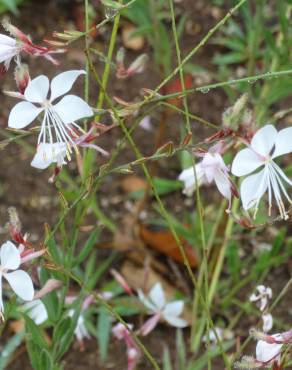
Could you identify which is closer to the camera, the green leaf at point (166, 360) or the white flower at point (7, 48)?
the white flower at point (7, 48)

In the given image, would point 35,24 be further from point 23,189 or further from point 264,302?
point 264,302

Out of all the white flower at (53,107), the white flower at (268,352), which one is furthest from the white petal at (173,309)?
the white flower at (53,107)

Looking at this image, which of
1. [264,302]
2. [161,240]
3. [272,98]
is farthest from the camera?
[161,240]

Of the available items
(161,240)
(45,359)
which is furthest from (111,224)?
(45,359)

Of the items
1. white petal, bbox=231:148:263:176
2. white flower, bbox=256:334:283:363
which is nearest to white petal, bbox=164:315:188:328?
white flower, bbox=256:334:283:363

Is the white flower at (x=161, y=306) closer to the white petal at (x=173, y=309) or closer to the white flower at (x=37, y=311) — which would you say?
the white petal at (x=173, y=309)

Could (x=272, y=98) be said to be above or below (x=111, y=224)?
above
